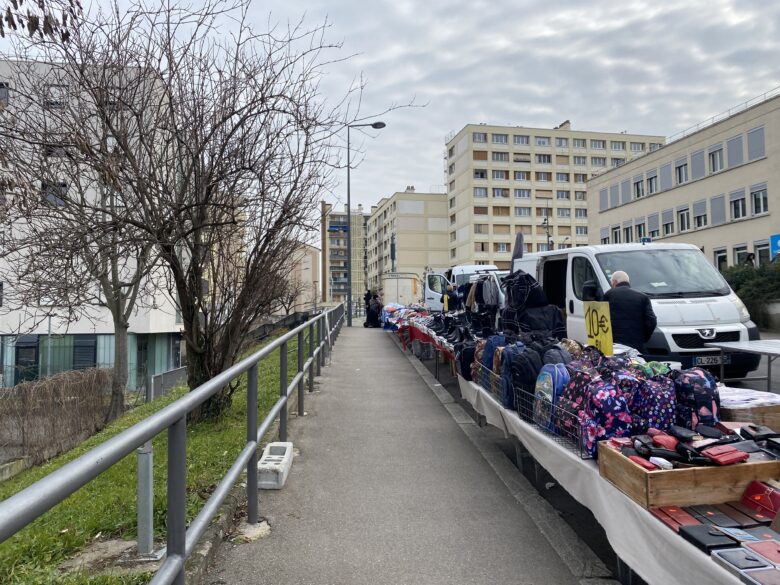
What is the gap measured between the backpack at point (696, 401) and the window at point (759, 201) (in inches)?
1324

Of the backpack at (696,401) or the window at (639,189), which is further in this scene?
the window at (639,189)

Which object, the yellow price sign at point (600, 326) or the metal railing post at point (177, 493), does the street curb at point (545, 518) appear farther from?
the metal railing post at point (177, 493)

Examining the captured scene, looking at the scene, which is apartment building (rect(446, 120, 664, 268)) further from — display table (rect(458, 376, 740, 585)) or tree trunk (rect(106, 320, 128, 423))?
display table (rect(458, 376, 740, 585))

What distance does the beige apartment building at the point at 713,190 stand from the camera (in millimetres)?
31672

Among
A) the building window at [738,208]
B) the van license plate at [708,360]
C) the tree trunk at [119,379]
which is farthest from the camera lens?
the building window at [738,208]

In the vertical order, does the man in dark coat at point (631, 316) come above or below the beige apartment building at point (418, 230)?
below

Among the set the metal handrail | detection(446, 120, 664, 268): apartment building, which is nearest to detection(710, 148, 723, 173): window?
the metal handrail

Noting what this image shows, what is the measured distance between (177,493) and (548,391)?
2639 mm

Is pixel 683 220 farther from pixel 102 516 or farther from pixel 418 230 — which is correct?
pixel 418 230

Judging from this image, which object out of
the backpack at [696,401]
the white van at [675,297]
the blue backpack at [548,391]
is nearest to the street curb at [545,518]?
the blue backpack at [548,391]

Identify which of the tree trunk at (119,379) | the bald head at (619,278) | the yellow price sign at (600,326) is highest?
the bald head at (619,278)

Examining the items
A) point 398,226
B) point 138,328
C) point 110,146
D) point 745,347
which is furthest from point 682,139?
point 398,226

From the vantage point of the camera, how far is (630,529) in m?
2.78

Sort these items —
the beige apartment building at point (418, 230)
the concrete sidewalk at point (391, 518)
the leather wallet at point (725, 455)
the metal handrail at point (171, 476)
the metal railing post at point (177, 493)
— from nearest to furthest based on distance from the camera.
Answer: the metal handrail at point (171, 476) → the metal railing post at point (177, 493) → the leather wallet at point (725, 455) → the concrete sidewalk at point (391, 518) → the beige apartment building at point (418, 230)
